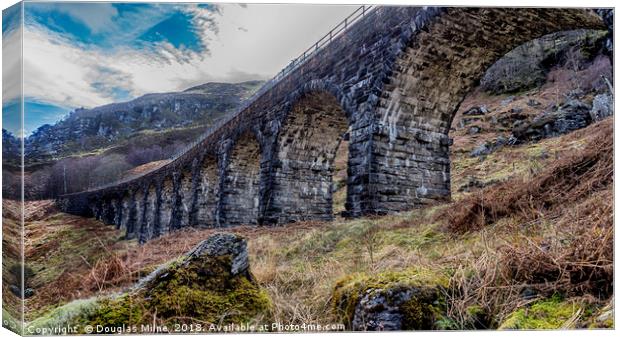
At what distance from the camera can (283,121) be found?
14344mm

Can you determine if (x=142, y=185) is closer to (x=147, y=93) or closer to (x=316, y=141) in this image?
(x=316, y=141)

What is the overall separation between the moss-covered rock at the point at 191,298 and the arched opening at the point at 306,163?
10.1 metres

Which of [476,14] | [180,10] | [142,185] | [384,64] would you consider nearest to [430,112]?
[384,64]

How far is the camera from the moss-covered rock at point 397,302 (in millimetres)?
3119

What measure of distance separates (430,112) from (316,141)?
4.64 m

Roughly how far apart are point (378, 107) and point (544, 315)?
7.57 meters

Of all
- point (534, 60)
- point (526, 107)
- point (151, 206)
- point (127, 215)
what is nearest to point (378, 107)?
point (127, 215)

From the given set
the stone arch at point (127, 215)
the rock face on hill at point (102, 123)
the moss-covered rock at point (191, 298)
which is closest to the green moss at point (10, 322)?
the moss-covered rock at point (191, 298)

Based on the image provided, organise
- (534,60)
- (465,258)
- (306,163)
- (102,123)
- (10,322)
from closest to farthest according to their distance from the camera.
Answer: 1. (465,258)
2. (10,322)
3. (102,123)
4. (306,163)
5. (534,60)

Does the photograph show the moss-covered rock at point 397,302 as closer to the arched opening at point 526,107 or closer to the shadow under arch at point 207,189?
the arched opening at point 526,107

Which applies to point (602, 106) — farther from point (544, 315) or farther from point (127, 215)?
point (127, 215)

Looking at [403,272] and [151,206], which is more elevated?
[151,206]

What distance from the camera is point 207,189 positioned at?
21922mm

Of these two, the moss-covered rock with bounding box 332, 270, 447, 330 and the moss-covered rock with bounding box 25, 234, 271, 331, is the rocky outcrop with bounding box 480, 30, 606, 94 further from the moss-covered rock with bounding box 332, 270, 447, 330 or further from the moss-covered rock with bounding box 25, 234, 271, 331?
the moss-covered rock with bounding box 25, 234, 271, 331
